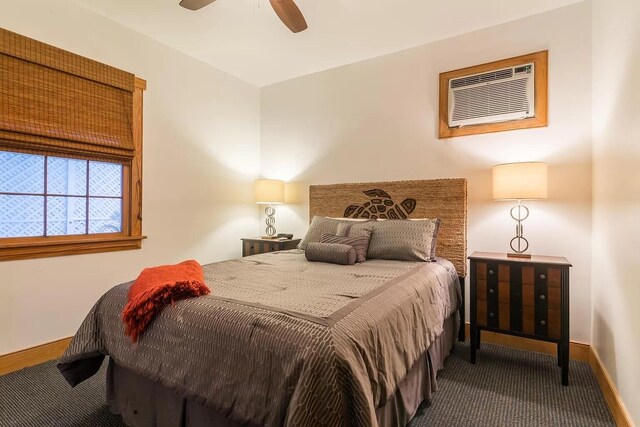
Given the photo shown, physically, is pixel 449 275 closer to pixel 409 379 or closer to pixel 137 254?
pixel 409 379

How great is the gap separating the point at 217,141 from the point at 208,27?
4.01 ft

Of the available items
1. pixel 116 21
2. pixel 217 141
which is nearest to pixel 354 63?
pixel 217 141

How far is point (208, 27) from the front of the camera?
291cm

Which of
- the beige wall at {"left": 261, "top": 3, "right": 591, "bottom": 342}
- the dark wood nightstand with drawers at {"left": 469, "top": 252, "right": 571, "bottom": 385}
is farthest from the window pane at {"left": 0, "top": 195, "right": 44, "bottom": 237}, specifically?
the dark wood nightstand with drawers at {"left": 469, "top": 252, "right": 571, "bottom": 385}

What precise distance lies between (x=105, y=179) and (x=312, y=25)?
225 cm

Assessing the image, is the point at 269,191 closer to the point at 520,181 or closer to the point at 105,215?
the point at 105,215

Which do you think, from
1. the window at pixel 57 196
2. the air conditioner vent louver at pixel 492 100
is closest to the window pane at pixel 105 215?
the window at pixel 57 196

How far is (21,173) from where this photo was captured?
2.39 meters

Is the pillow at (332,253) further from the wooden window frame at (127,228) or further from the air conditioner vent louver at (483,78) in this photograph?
the air conditioner vent louver at (483,78)

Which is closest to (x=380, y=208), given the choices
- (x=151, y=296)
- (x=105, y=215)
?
(x=151, y=296)

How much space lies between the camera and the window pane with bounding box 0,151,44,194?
231 cm

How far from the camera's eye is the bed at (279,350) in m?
1.06

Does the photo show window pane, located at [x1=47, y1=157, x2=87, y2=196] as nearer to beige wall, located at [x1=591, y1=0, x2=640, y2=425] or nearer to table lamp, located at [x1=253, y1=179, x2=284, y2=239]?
table lamp, located at [x1=253, y1=179, x2=284, y2=239]

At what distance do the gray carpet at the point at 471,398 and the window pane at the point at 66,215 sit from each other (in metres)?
1.00
